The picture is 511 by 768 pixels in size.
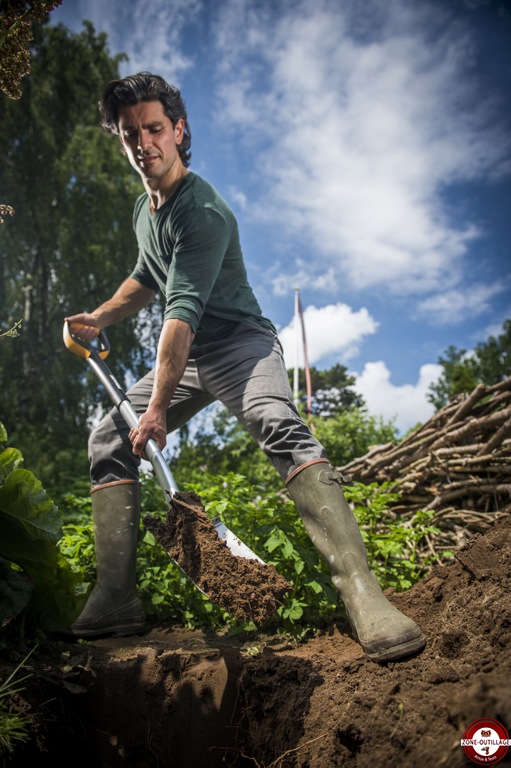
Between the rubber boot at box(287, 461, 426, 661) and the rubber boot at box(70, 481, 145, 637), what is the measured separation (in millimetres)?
867

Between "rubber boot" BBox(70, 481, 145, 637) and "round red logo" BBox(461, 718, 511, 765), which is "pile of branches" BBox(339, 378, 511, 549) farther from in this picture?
"round red logo" BBox(461, 718, 511, 765)

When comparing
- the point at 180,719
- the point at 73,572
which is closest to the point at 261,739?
the point at 180,719

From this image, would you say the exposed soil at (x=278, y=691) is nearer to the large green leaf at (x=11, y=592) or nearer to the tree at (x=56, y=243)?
the large green leaf at (x=11, y=592)

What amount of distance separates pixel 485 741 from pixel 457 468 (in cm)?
286

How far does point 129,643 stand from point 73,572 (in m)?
0.45

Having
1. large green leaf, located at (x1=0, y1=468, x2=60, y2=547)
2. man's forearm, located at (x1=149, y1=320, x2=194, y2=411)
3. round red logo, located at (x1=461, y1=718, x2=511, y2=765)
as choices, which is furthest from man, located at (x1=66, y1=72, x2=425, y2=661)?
round red logo, located at (x1=461, y1=718, x2=511, y2=765)

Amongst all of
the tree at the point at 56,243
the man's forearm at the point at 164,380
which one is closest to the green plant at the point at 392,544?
the man's forearm at the point at 164,380

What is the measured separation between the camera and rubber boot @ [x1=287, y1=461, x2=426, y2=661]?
176 cm

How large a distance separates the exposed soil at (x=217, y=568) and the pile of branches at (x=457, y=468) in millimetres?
1894

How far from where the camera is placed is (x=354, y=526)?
2.11m

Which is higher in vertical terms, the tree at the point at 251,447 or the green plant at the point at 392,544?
the tree at the point at 251,447

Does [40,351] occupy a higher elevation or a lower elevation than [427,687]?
higher

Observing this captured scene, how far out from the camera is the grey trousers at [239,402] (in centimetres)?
225

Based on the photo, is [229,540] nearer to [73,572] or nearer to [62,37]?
[73,572]
